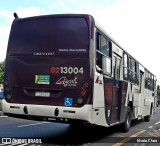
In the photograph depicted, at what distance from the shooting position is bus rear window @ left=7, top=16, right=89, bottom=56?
930cm

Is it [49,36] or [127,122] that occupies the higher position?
[49,36]

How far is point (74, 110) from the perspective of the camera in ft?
28.9

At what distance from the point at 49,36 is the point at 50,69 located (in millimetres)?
947

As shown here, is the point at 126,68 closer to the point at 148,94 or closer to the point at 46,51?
the point at 46,51

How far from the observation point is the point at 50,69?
30.5 feet

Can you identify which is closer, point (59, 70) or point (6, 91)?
point (59, 70)

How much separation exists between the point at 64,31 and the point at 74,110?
219 cm

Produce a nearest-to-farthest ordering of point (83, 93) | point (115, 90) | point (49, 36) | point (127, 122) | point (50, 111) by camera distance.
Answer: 1. point (83, 93)
2. point (50, 111)
3. point (49, 36)
4. point (115, 90)
5. point (127, 122)

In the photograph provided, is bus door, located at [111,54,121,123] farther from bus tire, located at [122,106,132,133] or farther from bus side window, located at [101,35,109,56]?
bus tire, located at [122,106,132,133]

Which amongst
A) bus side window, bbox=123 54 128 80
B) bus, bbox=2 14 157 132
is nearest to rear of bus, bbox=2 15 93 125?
bus, bbox=2 14 157 132

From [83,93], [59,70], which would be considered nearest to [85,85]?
[83,93]

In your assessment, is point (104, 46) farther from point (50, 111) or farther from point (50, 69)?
point (50, 111)

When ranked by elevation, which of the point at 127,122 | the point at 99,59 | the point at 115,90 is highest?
the point at 99,59

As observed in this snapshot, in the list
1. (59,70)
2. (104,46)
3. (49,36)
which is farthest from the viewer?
(104,46)
